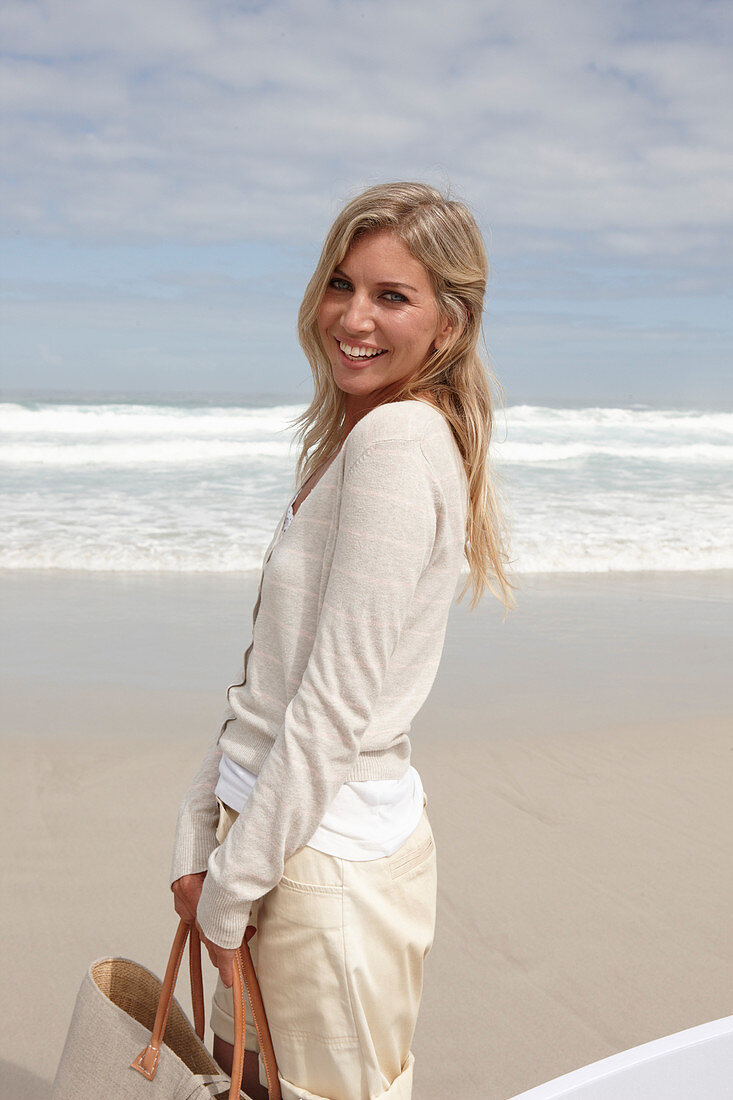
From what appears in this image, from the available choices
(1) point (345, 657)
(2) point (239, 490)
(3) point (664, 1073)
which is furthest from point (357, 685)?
(2) point (239, 490)

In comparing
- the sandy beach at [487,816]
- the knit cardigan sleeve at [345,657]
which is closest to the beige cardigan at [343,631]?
the knit cardigan sleeve at [345,657]

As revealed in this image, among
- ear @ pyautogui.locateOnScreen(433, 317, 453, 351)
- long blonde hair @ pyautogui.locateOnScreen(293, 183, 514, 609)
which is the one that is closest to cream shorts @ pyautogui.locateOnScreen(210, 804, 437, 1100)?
long blonde hair @ pyautogui.locateOnScreen(293, 183, 514, 609)

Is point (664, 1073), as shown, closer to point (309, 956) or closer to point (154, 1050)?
point (309, 956)

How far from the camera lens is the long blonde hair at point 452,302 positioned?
1.43m

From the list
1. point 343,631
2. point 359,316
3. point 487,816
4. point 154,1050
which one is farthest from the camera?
point 487,816

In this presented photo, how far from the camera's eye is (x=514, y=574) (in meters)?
8.26

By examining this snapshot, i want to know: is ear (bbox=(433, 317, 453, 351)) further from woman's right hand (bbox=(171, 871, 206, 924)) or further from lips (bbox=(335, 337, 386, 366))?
woman's right hand (bbox=(171, 871, 206, 924))

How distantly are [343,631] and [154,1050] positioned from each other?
68 centimetres

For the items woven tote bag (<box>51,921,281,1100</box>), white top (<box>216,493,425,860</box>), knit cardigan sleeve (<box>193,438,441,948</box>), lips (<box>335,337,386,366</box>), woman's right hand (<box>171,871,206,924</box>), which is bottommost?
woven tote bag (<box>51,921,281,1100</box>)

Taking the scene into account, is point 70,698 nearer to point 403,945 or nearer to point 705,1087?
point 403,945

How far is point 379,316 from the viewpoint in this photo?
1.47 meters

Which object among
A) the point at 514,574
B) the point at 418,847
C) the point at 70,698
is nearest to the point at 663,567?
the point at 514,574

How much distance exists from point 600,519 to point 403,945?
995 cm

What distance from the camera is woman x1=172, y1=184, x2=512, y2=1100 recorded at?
126 cm
